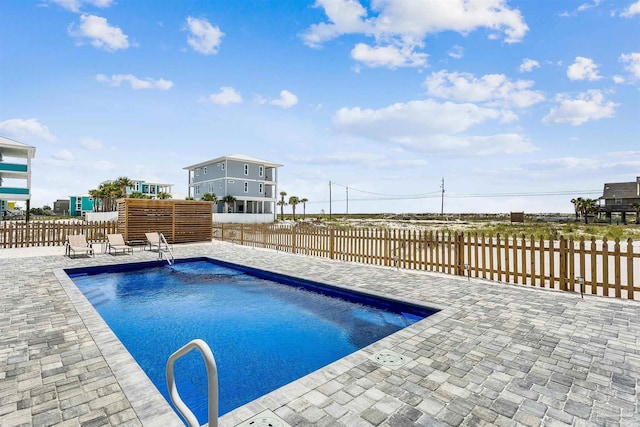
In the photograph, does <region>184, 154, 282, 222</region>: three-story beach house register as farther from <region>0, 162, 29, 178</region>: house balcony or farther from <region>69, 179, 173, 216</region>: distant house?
<region>69, 179, 173, 216</region>: distant house

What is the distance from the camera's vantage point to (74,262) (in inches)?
455

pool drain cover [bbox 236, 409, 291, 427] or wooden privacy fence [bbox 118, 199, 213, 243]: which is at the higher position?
wooden privacy fence [bbox 118, 199, 213, 243]

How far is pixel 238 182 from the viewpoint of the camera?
4553cm

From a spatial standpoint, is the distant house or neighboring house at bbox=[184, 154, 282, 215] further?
the distant house

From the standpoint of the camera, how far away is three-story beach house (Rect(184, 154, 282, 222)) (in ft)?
145

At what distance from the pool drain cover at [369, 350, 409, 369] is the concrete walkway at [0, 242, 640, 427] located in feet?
0.27

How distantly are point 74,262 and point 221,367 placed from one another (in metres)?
10.3

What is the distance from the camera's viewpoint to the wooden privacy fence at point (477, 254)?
7.15 meters

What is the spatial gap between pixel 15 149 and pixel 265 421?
118ft

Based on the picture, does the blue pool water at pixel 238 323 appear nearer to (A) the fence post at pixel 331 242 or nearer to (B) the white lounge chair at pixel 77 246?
(B) the white lounge chair at pixel 77 246

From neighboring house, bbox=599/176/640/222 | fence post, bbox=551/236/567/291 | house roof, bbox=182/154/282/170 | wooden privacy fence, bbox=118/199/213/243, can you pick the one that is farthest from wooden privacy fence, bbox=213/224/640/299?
neighboring house, bbox=599/176/640/222

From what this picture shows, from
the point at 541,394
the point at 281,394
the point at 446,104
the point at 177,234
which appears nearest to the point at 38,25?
the point at 177,234

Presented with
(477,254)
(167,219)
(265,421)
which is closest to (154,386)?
(265,421)

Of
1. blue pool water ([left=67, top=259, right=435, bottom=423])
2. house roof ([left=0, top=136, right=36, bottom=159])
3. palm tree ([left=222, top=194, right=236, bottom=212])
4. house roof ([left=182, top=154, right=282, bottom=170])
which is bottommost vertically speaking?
blue pool water ([left=67, top=259, right=435, bottom=423])
